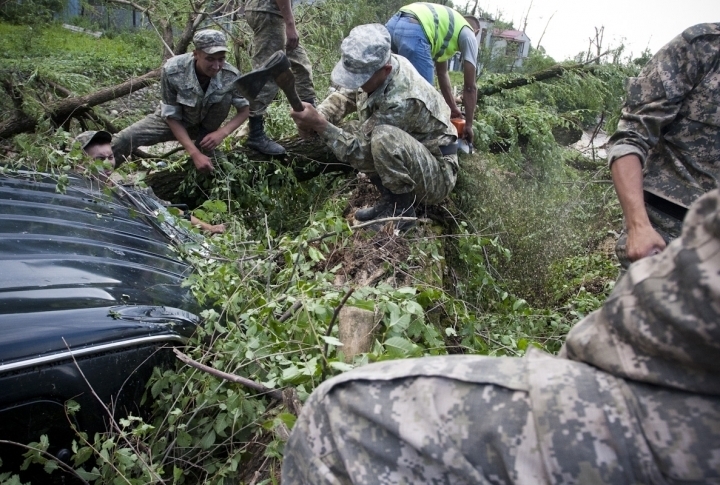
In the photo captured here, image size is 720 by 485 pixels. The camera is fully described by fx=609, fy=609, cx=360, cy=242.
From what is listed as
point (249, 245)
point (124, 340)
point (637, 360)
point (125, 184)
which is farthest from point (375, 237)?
point (637, 360)

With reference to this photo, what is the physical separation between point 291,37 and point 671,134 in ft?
11.4

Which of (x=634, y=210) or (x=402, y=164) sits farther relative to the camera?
(x=402, y=164)

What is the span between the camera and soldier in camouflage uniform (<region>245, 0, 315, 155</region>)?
198 inches

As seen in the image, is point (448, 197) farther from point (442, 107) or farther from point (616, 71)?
point (616, 71)

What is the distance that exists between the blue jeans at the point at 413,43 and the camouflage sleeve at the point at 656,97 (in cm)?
280

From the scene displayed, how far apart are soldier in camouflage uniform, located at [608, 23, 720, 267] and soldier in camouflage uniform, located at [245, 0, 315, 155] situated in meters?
3.19

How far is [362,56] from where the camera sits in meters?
3.77

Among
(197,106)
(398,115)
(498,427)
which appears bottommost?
(197,106)

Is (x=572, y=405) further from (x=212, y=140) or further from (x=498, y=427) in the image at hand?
(x=212, y=140)

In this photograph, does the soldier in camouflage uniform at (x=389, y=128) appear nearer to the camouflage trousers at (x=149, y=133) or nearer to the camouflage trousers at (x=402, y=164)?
the camouflage trousers at (x=402, y=164)

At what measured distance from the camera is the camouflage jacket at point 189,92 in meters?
4.92

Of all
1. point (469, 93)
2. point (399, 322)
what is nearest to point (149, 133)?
point (469, 93)

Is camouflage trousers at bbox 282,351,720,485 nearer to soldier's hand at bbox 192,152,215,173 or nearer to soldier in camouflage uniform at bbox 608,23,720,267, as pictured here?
soldier in camouflage uniform at bbox 608,23,720,267

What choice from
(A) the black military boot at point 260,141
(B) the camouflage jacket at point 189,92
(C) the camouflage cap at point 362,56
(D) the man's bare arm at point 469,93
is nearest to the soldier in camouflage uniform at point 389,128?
(C) the camouflage cap at point 362,56
